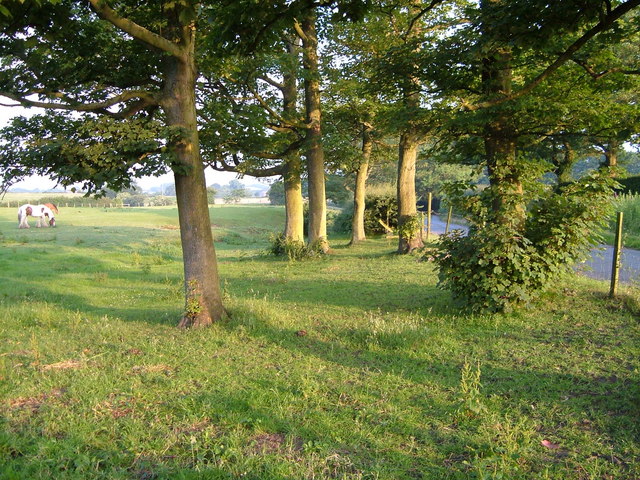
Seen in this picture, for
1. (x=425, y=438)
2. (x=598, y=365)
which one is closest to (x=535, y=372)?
(x=598, y=365)

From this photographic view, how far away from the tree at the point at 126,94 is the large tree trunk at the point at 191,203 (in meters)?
0.01

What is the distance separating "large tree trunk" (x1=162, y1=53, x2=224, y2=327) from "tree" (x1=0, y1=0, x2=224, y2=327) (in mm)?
15

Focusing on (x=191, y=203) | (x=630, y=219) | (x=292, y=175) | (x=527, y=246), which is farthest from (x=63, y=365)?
(x=630, y=219)

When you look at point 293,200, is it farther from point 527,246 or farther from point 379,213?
point 527,246

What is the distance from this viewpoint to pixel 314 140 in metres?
15.8

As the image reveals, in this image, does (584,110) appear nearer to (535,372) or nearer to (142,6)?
(535,372)

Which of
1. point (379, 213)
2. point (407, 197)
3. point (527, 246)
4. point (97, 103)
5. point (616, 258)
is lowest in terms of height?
point (379, 213)

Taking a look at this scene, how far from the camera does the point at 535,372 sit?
4859 mm

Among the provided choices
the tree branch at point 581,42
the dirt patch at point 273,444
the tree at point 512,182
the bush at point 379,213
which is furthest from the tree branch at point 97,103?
the bush at point 379,213

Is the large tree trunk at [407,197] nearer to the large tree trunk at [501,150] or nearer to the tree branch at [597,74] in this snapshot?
the large tree trunk at [501,150]

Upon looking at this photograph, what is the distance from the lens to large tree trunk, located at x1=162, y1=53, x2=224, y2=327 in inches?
274

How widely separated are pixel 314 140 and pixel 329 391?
40.3ft

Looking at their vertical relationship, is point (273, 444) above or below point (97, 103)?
below

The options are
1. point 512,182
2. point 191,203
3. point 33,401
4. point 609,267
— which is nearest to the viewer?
point 33,401
